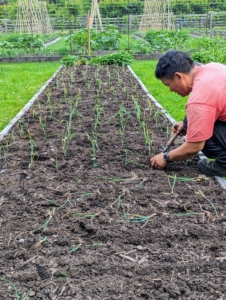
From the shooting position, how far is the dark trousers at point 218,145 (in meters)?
3.26

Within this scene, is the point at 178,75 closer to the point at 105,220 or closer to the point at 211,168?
the point at 211,168

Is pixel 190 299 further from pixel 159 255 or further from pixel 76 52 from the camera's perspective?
pixel 76 52

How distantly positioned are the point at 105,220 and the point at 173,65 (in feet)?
4.10

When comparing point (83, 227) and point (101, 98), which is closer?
point (83, 227)

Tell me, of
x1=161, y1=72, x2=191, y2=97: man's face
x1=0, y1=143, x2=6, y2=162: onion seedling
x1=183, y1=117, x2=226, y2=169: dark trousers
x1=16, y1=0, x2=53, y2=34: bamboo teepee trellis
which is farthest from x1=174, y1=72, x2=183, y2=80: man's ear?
x1=16, y1=0, x2=53, y2=34: bamboo teepee trellis

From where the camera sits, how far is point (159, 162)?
3492 mm

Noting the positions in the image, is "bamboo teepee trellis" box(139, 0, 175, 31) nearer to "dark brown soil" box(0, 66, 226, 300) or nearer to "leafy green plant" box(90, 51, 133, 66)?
"leafy green plant" box(90, 51, 133, 66)

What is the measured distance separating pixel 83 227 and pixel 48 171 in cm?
105

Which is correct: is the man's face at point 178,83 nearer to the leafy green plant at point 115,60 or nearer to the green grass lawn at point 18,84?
the green grass lawn at point 18,84

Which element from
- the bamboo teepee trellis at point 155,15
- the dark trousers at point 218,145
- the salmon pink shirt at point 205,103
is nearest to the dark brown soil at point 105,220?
the dark trousers at point 218,145

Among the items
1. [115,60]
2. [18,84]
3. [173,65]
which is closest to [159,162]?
[173,65]

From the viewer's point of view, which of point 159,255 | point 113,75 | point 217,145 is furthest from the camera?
point 113,75

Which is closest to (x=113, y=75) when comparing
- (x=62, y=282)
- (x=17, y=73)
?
(x=17, y=73)

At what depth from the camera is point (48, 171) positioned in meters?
3.59
